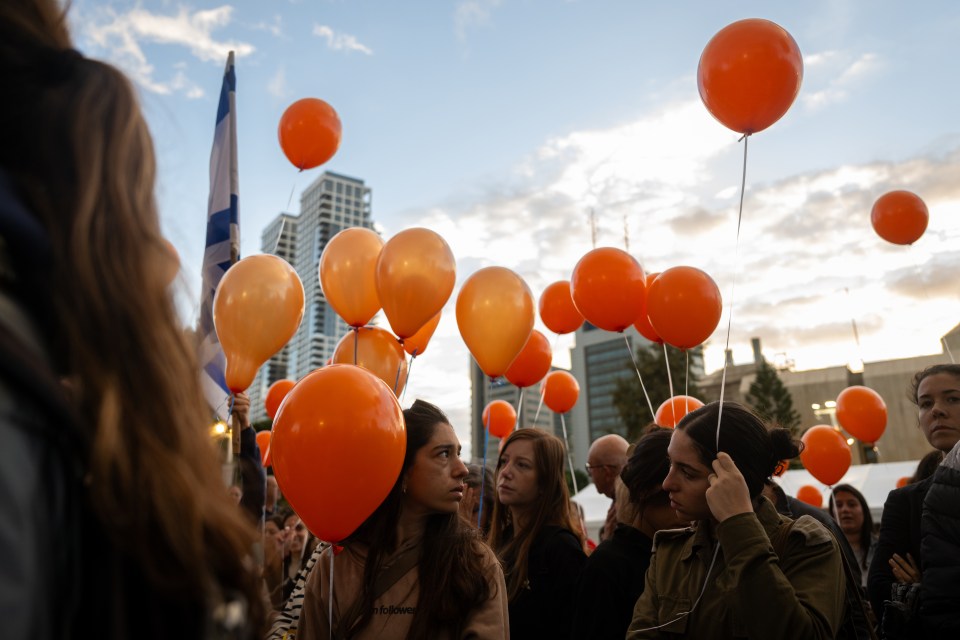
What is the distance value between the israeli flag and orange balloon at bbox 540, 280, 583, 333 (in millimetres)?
3049

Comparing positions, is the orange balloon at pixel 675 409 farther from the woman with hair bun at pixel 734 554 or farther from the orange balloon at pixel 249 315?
the orange balloon at pixel 249 315

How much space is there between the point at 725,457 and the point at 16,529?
2.09m

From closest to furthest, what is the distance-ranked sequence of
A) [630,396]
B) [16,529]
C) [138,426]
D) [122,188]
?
[16,529] → [138,426] → [122,188] → [630,396]

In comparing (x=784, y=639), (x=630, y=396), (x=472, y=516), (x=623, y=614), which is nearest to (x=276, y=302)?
(x=472, y=516)

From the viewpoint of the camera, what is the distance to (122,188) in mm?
908

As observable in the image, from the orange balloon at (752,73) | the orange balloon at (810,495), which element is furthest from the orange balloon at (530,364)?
the orange balloon at (810,495)

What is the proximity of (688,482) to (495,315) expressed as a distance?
6.58 feet

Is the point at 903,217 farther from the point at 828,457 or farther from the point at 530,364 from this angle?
the point at 530,364

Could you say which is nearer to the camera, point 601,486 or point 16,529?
point 16,529

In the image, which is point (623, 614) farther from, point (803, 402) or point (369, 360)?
point (803, 402)

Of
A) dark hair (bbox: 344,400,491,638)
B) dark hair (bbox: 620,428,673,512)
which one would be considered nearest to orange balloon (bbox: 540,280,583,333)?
dark hair (bbox: 620,428,673,512)

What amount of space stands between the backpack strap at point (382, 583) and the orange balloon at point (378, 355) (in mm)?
1889

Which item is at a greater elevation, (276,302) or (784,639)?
(276,302)

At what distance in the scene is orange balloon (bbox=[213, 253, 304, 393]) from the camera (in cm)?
344
